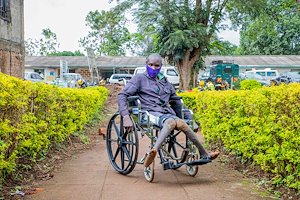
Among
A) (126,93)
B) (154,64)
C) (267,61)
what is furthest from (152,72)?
(267,61)

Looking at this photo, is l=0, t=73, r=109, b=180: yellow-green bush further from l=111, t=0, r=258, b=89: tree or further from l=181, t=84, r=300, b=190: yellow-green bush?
l=111, t=0, r=258, b=89: tree

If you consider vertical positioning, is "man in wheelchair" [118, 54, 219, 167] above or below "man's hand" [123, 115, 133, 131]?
above

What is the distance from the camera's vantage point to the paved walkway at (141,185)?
389 centimetres

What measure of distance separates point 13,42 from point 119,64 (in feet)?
72.2

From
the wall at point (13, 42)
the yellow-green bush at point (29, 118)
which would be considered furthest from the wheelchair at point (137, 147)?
the wall at point (13, 42)

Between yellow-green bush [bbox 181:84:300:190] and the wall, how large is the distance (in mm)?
11039

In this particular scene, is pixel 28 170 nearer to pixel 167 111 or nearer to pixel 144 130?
pixel 144 130

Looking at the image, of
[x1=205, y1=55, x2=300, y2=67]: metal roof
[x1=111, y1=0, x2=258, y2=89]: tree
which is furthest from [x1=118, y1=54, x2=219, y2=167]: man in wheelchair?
[x1=205, y1=55, x2=300, y2=67]: metal roof

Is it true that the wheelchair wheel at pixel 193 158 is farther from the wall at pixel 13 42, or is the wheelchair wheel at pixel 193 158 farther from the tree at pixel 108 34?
the tree at pixel 108 34

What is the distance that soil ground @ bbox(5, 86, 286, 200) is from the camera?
12.8 ft

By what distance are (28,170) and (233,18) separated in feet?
59.4

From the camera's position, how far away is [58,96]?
5.84 meters

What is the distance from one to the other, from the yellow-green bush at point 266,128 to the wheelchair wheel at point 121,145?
1.39 m

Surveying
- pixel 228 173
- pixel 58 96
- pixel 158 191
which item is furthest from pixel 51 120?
pixel 228 173
